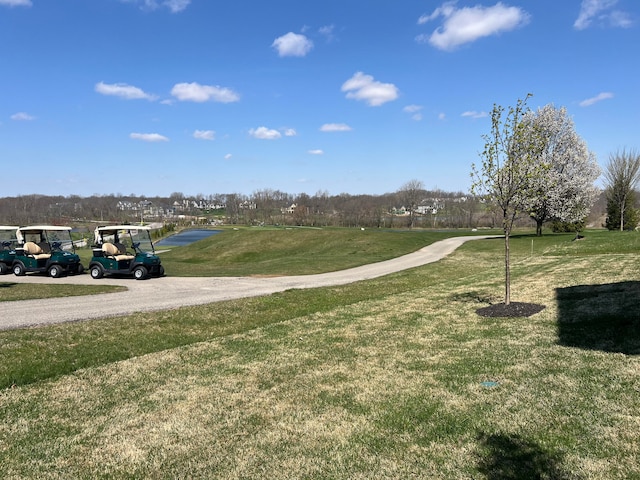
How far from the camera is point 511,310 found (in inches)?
423

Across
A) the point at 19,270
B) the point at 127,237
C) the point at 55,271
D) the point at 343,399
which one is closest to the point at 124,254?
the point at 127,237

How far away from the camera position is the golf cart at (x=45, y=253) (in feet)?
72.1

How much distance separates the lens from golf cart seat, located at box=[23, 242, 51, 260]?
22.3 metres

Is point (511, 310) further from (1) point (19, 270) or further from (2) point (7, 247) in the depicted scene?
(2) point (7, 247)

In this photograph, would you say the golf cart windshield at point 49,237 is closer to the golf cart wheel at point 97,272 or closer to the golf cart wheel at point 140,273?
the golf cart wheel at point 97,272

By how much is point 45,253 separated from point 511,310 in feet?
74.8

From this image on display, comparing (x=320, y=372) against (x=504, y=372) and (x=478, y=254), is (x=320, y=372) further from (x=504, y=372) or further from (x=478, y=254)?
(x=478, y=254)

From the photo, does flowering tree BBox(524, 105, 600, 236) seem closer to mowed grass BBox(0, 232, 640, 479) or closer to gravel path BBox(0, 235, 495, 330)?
gravel path BBox(0, 235, 495, 330)

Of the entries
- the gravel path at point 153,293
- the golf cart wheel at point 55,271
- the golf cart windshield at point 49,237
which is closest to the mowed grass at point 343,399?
the gravel path at point 153,293

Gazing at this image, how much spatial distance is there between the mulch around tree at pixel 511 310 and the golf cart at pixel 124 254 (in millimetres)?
15517

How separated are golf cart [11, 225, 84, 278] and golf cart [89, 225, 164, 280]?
1943 millimetres

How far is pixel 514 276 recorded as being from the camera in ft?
56.4

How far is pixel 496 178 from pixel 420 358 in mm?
5938

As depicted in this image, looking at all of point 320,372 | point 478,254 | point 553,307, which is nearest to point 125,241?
point 320,372
